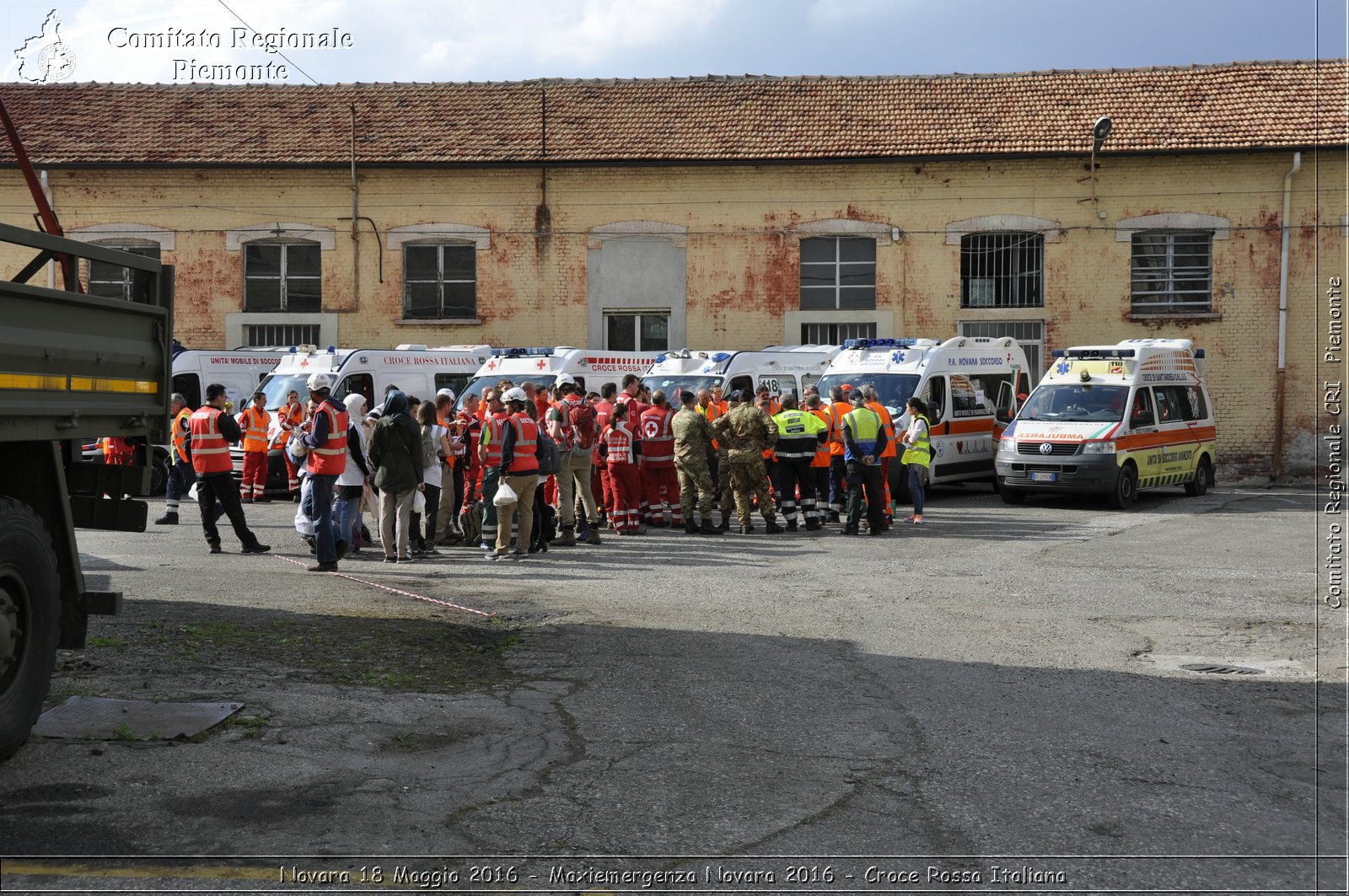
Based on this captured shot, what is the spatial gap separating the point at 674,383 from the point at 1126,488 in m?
7.18

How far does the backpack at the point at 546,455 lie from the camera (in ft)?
46.4

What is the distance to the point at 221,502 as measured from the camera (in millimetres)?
14203

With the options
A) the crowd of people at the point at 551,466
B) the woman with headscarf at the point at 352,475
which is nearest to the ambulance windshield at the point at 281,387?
the crowd of people at the point at 551,466

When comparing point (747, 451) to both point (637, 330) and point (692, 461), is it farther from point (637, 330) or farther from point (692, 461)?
point (637, 330)

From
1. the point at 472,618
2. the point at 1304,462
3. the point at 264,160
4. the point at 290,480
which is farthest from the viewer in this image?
the point at 264,160

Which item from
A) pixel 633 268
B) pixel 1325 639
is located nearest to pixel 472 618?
pixel 1325 639

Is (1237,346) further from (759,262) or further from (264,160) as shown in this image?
(264,160)

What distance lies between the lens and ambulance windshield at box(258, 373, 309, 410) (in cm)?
2264

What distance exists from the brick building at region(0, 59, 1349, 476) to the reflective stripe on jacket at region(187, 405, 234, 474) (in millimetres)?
15847

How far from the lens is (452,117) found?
30.5m

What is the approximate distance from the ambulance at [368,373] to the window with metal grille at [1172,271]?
13947 mm

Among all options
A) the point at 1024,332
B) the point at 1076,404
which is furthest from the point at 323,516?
the point at 1024,332

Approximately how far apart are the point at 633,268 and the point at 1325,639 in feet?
69.5

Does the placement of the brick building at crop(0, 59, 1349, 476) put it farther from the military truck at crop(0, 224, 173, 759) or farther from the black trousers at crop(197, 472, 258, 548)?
the military truck at crop(0, 224, 173, 759)
